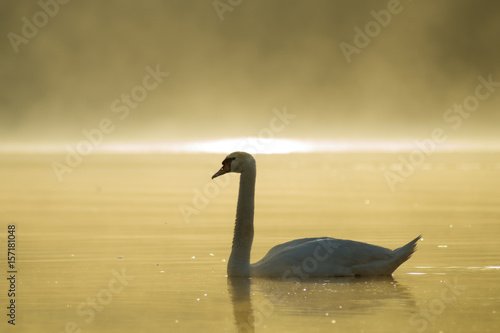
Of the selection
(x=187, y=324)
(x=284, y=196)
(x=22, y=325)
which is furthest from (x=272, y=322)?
(x=284, y=196)

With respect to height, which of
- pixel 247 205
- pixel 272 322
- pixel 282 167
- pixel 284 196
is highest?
pixel 282 167

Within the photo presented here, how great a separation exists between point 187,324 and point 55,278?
2627 mm

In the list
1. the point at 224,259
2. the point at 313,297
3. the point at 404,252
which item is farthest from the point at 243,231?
the point at 313,297

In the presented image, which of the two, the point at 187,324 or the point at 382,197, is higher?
the point at 382,197

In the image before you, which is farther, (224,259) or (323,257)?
(224,259)

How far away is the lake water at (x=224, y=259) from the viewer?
30.5ft

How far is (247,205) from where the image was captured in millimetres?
12023

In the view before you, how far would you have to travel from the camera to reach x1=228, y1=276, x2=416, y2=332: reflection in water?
9.55m

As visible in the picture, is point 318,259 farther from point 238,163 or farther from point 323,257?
point 238,163

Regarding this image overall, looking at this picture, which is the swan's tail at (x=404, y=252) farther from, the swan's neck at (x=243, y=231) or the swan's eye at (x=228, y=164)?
the swan's eye at (x=228, y=164)

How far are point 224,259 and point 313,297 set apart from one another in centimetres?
259

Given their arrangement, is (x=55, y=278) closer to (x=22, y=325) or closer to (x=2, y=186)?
(x=22, y=325)

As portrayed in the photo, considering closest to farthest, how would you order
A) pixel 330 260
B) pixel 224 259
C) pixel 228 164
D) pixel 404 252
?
pixel 404 252 → pixel 330 260 → pixel 228 164 → pixel 224 259

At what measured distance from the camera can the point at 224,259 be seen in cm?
1272
